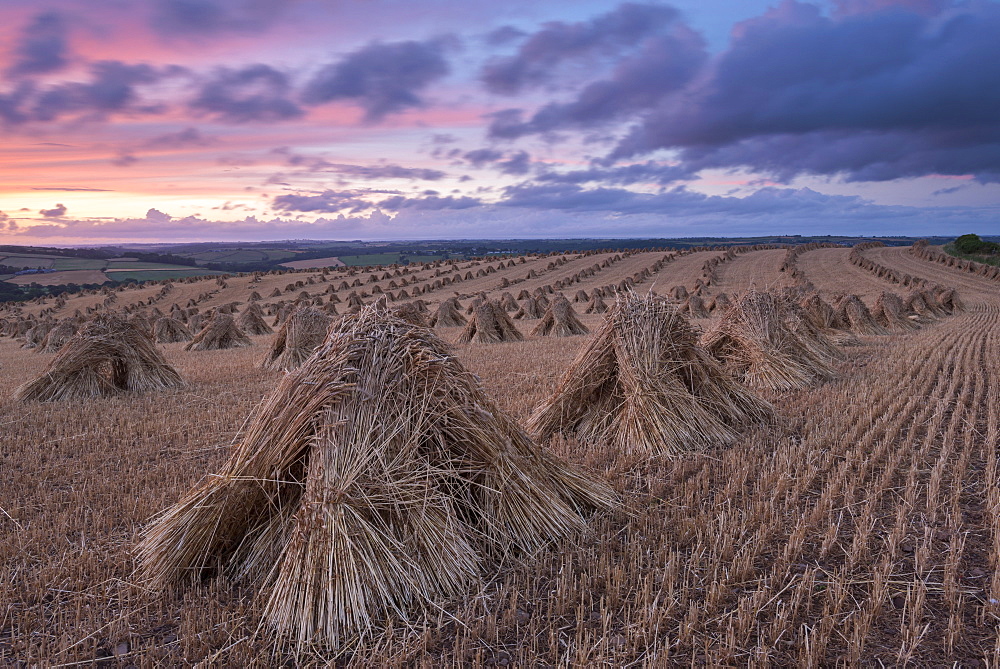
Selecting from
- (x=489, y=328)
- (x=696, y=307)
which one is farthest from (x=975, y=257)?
(x=489, y=328)

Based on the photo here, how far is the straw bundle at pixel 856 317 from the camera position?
16.8 metres

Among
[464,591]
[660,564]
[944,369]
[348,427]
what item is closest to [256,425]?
[348,427]

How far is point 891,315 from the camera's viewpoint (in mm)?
18203

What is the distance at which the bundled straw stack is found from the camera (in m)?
3.06

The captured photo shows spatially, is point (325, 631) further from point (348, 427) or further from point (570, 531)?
point (570, 531)

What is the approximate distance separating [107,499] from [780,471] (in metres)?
5.63

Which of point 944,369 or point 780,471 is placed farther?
point 944,369

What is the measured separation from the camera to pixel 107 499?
4703 mm

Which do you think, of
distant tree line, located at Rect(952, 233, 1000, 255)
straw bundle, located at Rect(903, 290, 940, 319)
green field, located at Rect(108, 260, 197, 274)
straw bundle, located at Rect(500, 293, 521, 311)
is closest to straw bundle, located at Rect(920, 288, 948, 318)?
straw bundle, located at Rect(903, 290, 940, 319)

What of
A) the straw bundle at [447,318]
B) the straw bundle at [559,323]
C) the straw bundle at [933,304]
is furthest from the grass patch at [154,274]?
the straw bundle at [933,304]

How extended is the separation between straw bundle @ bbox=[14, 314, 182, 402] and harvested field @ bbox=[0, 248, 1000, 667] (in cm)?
114

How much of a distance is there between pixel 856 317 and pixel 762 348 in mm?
10135

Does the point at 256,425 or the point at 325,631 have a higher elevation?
the point at 256,425

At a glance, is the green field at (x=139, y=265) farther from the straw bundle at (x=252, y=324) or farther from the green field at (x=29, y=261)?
the straw bundle at (x=252, y=324)
